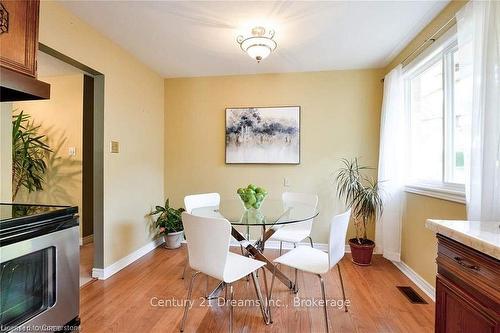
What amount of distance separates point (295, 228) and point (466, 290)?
Answer: 5.97 ft

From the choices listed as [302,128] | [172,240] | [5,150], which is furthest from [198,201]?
[302,128]

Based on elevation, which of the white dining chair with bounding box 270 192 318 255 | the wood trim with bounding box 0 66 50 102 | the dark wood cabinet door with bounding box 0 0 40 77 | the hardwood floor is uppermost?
the dark wood cabinet door with bounding box 0 0 40 77

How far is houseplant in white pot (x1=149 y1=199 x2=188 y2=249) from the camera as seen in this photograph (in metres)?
3.47

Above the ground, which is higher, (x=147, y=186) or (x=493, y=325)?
(x=147, y=186)

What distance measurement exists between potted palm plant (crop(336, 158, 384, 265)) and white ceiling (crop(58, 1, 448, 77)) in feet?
4.51

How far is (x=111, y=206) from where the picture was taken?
2.74 m

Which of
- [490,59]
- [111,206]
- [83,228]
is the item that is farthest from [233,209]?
[83,228]

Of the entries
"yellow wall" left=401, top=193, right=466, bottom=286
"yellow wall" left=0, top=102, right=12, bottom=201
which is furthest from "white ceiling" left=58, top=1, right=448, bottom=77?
"yellow wall" left=401, top=193, right=466, bottom=286

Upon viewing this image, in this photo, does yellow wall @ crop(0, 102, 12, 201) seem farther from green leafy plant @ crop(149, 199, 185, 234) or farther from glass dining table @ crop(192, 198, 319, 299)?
green leafy plant @ crop(149, 199, 185, 234)

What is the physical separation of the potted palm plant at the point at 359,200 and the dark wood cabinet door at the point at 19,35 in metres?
3.08

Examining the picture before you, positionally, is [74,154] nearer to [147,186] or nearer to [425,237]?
[147,186]

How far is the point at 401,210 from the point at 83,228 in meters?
4.17

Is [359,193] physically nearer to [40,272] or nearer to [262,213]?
[262,213]

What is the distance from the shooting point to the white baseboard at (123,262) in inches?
104
